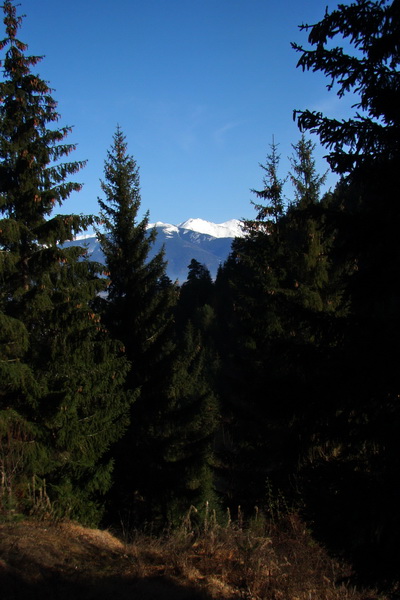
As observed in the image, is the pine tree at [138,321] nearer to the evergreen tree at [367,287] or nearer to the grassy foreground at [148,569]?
the grassy foreground at [148,569]

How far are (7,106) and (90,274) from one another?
182 inches

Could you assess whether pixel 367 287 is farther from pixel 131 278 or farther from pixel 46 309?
pixel 131 278

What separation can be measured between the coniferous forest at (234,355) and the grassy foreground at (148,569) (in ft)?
2.70

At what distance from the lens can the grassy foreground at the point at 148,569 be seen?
4555mm

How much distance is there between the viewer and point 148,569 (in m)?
5.16

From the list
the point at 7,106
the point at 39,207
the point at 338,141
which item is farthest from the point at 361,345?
the point at 7,106

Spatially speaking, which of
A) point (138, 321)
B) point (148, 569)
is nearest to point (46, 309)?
point (138, 321)

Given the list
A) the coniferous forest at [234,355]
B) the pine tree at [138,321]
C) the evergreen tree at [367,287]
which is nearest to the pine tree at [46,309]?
the coniferous forest at [234,355]

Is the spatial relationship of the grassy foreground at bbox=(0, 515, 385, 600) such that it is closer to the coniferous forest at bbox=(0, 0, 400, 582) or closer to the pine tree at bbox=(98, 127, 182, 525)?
the coniferous forest at bbox=(0, 0, 400, 582)

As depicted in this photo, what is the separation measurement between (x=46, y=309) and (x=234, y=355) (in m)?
7.12

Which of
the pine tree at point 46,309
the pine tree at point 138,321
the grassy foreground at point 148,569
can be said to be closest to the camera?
the grassy foreground at point 148,569

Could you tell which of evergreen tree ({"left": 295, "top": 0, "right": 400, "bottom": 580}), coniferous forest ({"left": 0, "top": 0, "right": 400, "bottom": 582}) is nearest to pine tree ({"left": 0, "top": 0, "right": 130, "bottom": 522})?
coniferous forest ({"left": 0, "top": 0, "right": 400, "bottom": 582})

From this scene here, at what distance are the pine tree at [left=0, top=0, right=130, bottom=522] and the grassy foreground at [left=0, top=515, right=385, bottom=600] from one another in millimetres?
4065

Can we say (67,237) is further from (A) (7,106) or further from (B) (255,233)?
(B) (255,233)
